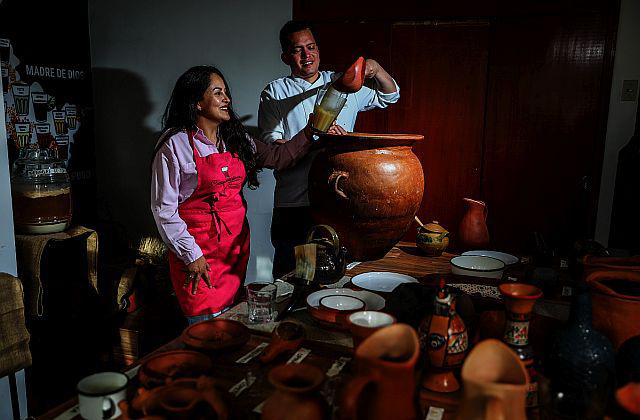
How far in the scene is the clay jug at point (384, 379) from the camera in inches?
30.4

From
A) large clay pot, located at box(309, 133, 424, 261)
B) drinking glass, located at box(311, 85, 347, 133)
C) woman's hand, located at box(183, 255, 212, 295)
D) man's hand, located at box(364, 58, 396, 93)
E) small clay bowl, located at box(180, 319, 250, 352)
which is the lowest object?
woman's hand, located at box(183, 255, 212, 295)

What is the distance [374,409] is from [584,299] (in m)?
0.47

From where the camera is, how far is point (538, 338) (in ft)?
4.18

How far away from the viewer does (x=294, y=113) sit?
2455mm

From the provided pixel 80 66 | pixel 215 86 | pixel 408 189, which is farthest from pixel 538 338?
pixel 80 66

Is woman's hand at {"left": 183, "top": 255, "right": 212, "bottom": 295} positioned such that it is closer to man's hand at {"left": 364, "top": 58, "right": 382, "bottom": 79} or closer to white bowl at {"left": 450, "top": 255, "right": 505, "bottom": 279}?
white bowl at {"left": 450, "top": 255, "right": 505, "bottom": 279}

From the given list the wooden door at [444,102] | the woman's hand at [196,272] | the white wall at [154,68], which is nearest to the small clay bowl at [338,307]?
the woman's hand at [196,272]

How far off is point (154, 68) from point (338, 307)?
2780 mm

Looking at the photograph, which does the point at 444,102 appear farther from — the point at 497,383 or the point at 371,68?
the point at 497,383

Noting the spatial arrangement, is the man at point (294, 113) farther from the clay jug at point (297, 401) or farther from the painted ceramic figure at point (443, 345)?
the clay jug at point (297, 401)

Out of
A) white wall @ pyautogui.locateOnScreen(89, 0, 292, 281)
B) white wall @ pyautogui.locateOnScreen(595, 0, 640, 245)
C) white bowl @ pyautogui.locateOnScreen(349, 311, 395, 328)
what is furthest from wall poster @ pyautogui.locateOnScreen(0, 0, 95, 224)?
white wall @ pyautogui.locateOnScreen(595, 0, 640, 245)

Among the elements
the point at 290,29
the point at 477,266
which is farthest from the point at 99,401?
the point at 290,29

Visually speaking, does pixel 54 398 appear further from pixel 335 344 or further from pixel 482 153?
pixel 482 153

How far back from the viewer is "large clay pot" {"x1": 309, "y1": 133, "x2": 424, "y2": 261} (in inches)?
66.4
